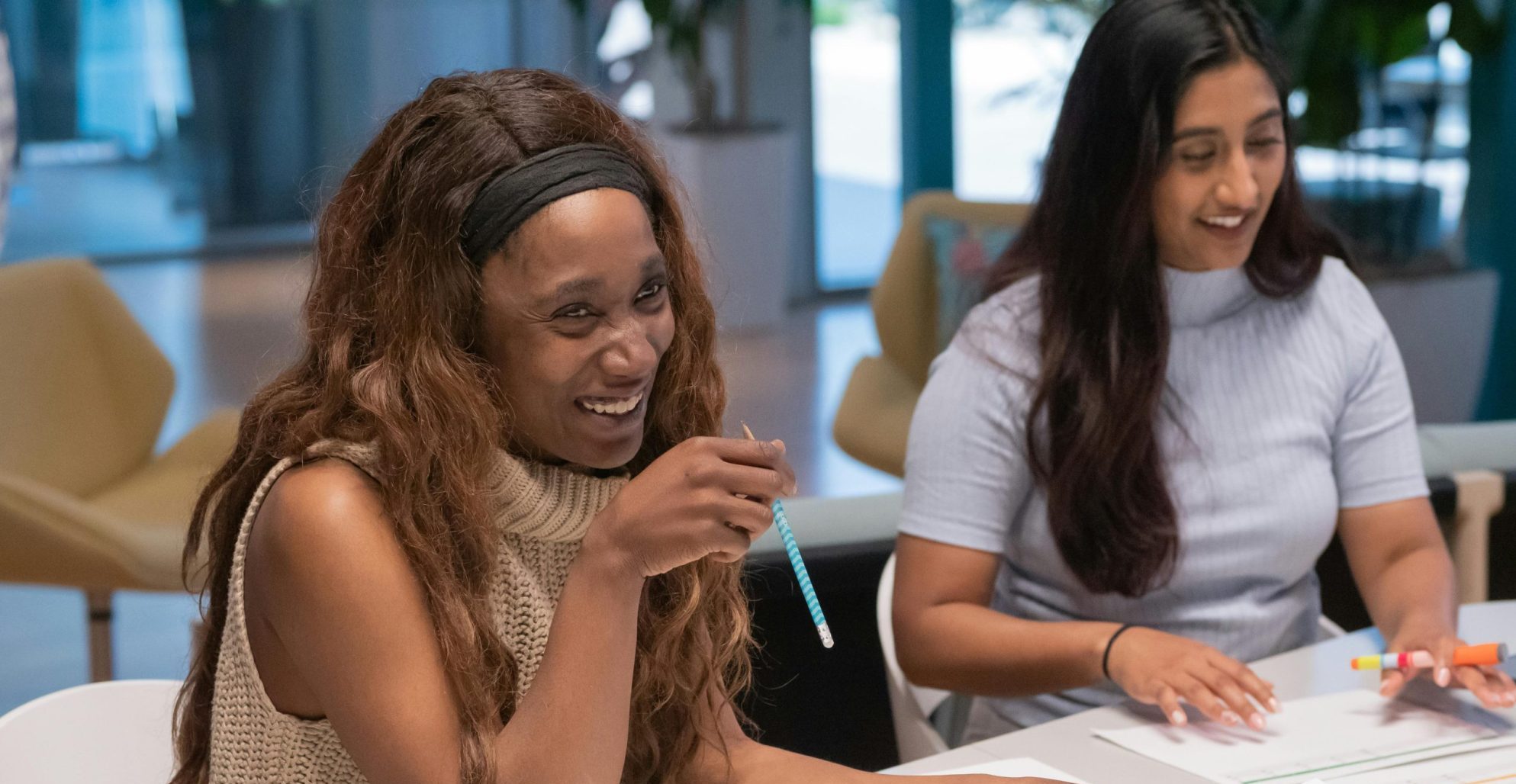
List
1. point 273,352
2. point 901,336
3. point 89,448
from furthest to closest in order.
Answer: point 273,352 → point 901,336 → point 89,448

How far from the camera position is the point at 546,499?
1337 mm

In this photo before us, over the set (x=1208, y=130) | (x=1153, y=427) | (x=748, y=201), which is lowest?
(x=1153, y=427)

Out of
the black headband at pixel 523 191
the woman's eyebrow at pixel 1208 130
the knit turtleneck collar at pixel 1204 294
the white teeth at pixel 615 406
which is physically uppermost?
→ the woman's eyebrow at pixel 1208 130

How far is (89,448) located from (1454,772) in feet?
9.14

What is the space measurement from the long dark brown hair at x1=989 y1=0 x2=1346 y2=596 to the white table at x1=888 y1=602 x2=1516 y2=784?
0.70 feet

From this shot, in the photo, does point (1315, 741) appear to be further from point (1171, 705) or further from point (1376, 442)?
point (1376, 442)

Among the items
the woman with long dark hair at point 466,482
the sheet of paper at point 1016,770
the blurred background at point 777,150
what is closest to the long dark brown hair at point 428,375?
the woman with long dark hair at point 466,482

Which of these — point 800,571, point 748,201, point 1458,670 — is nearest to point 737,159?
point 748,201

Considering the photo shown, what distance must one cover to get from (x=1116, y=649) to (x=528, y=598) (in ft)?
2.06

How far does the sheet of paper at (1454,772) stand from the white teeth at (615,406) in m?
0.67

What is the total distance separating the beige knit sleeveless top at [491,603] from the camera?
4.17 feet

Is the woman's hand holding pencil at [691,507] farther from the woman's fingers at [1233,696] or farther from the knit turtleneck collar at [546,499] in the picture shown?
the woman's fingers at [1233,696]

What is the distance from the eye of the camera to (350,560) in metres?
1.20

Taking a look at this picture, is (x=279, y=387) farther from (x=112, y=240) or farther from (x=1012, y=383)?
(x=112, y=240)
